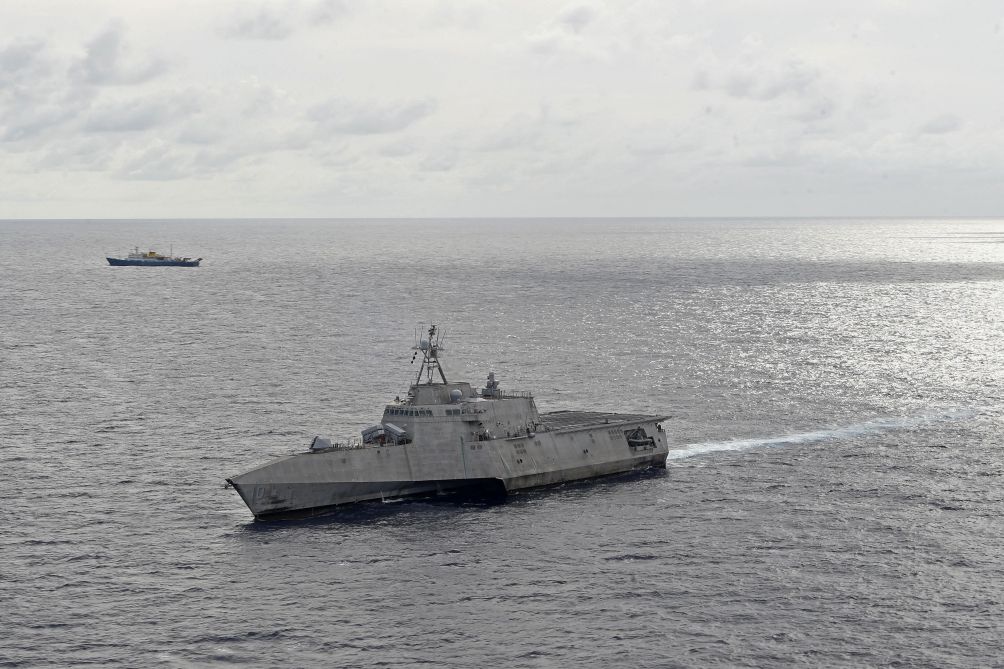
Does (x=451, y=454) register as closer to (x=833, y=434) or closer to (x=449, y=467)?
(x=449, y=467)

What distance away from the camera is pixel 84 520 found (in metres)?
65.6

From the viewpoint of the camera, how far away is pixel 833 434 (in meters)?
90.7

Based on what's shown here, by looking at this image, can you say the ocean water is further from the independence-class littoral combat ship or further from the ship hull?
the independence-class littoral combat ship

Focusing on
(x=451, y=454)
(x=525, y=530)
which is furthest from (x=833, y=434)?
(x=525, y=530)

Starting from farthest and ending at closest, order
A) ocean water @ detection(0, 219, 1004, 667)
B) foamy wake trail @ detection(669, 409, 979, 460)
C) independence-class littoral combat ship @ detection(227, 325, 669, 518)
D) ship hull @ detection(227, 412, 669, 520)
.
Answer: foamy wake trail @ detection(669, 409, 979, 460) < independence-class littoral combat ship @ detection(227, 325, 669, 518) < ship hull @ detection(227, 412, 669, 520) < ocean water @ detection(0, 219, 1004, 667)

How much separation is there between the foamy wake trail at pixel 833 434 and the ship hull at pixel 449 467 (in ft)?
16.7

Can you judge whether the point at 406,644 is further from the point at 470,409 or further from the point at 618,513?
the point at 470,409

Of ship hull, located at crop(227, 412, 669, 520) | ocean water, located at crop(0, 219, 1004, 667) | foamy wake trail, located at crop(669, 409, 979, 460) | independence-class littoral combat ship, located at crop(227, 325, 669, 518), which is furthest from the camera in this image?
foamy wake trail, located at crop(669, 409, 979, 460)

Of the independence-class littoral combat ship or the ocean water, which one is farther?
the independence-class littoral combat ship

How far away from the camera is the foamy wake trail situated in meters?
86.5

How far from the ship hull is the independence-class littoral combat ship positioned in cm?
7

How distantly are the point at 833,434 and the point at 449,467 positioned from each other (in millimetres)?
34903

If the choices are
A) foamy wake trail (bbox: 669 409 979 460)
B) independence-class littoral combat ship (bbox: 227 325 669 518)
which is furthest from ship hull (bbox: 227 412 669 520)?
foamy wake trail (bbox: 669 409 979 460)

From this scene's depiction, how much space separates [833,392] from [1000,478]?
107 feet
